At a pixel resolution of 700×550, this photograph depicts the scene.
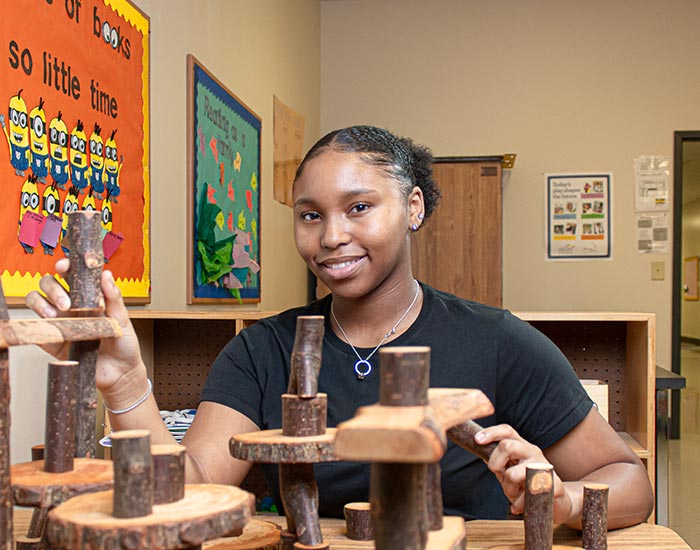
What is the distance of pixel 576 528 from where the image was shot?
3.66 ft

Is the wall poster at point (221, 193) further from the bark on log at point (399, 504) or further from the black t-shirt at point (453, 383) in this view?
the bark on log at point (399, 504)

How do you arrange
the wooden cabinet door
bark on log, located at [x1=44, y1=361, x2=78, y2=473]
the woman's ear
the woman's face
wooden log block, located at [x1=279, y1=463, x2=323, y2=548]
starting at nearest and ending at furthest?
bark on log, located at [x1=44, y1=361, x2=78, y2=473], wooden log block, located at [x1=279, y1=463, x2=323, y2=548], the woman's face, the woman's ear, the wooden cabinet door

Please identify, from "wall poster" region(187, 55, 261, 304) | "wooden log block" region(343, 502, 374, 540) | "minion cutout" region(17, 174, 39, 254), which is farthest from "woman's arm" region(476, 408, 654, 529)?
"wall poster" region(187, 55, 261, 304)

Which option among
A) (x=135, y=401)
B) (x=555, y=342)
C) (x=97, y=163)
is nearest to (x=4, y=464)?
(x=135, y=401)

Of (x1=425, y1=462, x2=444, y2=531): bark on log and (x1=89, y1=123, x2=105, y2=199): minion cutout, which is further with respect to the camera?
(x1=89, y1=123, x2=105, y2=199): minion cutout

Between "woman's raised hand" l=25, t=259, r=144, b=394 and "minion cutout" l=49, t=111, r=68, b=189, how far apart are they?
0.91 meters

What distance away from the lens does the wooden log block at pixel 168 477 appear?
62 centimetres

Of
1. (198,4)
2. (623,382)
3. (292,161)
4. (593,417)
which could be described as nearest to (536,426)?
(593,417)

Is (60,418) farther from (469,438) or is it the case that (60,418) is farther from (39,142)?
(39,142)

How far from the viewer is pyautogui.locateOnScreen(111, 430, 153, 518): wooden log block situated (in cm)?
58

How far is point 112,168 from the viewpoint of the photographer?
2.19m

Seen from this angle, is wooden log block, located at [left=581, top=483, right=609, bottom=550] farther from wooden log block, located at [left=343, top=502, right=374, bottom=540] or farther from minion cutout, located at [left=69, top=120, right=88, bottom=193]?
minion cutout, located at [left=69, top=120, right=88, bottom=193]

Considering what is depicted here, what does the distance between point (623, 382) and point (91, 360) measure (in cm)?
214

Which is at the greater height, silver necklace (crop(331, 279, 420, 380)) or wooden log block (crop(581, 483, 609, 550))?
silver necklace (crop(331, 279, 420, 380))
